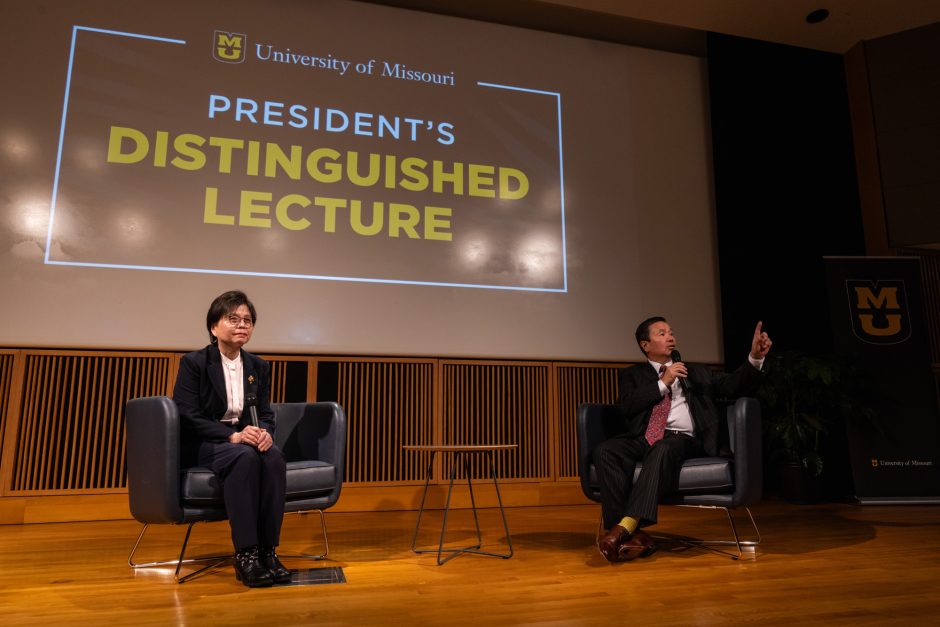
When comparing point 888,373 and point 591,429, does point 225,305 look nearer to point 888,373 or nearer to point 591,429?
point 591,429

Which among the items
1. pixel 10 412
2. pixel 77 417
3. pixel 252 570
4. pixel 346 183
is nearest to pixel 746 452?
pixel 252 570

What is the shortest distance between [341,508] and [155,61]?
3035 millimetres

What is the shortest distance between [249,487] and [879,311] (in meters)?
4.36

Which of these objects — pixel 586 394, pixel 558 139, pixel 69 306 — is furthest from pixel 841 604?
pixel 69 306

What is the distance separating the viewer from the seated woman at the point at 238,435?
2391 millimetres

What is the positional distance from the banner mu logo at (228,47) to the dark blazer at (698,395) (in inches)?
128

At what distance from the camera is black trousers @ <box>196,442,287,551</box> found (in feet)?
7.84

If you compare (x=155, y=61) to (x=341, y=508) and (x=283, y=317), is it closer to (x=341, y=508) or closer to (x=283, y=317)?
(x=283, y=317)

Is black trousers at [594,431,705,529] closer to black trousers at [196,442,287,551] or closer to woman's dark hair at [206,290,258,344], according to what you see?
black trousers at [196,442,287,551]

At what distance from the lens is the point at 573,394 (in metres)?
4.74

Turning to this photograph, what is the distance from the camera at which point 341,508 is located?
423cm

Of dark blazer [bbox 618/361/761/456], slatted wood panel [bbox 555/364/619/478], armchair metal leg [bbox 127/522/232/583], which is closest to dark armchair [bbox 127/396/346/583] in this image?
armchair metal leg [bbox 127/522/232/583]

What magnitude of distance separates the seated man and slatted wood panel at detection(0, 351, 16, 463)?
3.30 meters

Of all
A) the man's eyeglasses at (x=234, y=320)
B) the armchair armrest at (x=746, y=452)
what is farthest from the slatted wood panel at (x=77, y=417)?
the armchair armrest at (x=746, y=452)
